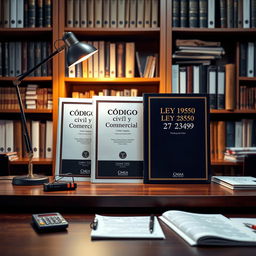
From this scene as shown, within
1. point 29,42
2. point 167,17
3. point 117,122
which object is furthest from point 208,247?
point 29,42

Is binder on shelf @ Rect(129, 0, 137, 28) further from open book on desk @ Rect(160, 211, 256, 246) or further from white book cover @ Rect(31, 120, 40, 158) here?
open book on desk @ Rect(160, 211, 256, 246)

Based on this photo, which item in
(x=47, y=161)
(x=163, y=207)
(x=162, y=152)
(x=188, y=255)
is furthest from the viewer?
(x=47, y=161)

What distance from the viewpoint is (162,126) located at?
1434mm

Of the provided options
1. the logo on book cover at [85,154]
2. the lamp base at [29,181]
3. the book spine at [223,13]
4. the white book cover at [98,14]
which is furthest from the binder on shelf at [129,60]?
the lamp base at [29,181]

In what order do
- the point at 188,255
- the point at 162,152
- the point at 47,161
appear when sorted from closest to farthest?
the point at 188,255, the point at 162,152, the point at 47,161

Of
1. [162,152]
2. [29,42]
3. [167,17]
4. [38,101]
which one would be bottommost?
[162,152]

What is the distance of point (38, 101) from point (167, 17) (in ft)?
3.80

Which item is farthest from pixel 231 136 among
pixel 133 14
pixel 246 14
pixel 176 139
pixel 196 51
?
pixel 176 139

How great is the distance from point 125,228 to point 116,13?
1.95 m

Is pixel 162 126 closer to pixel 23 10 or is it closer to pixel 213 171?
pixel 213 171

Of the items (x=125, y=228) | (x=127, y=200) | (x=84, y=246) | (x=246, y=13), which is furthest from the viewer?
(x=246, y=13)

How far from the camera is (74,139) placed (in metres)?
1.50

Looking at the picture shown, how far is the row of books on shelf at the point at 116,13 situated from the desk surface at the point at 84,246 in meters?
1.89

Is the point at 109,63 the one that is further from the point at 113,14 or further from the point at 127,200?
the point at 127,200
